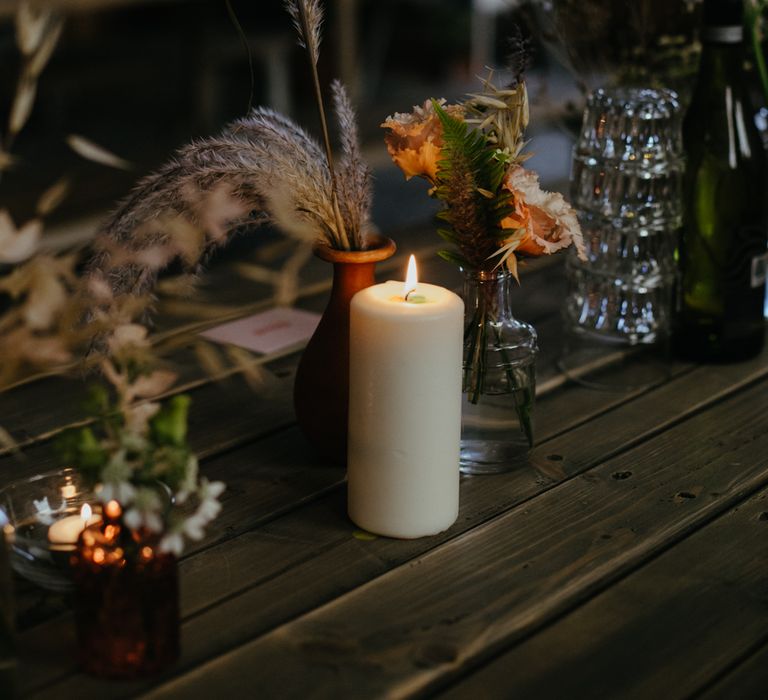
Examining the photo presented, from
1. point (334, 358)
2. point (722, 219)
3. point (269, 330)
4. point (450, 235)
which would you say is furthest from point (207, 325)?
point (722, 219)

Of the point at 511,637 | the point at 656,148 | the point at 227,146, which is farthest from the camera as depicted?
the point at 656,148

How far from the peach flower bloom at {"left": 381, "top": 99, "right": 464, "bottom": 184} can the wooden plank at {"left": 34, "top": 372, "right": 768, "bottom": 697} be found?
0.30 metres

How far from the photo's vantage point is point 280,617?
0.83m

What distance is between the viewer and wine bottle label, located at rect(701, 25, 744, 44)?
1255mm

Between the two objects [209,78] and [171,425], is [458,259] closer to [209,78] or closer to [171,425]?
[171,425]

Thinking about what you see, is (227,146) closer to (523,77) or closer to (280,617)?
A: (523,77)

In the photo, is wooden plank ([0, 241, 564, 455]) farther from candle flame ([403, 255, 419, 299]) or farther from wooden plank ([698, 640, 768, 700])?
wooden plank ([698, 640, 768, 700])

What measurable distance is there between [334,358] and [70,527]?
29cm

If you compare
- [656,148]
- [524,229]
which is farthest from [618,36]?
[524,229]

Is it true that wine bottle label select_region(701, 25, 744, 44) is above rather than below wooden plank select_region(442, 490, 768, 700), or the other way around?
above

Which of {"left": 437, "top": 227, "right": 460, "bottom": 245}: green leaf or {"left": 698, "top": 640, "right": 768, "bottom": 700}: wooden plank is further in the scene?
{"left": 437, "top": 227, "right": 460, "bottom": 245}: green leaf

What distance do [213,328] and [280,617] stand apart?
0.65 m

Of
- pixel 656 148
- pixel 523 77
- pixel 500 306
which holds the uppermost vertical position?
pixel 523 77

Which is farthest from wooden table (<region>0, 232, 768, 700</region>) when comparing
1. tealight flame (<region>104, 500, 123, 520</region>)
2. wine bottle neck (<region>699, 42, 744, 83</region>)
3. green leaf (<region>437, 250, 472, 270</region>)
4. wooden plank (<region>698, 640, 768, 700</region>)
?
→ wine bottle neck (<region>699, 42, 744, 83</region>)
